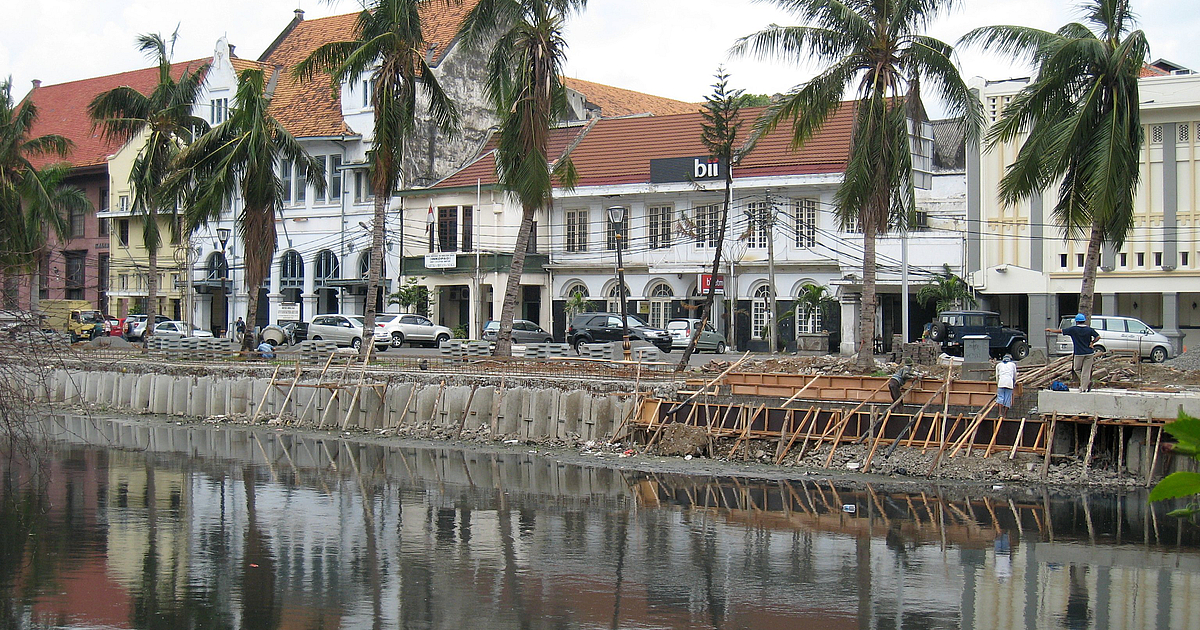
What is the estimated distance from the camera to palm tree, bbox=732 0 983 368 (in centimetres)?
2416

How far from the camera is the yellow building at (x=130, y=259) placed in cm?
6034

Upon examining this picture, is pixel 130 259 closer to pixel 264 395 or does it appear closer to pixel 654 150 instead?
pixel 654 150

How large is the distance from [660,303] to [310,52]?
67.3 ft

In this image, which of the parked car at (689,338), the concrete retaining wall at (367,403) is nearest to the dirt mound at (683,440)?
the concrete retaining wall at (367,403)

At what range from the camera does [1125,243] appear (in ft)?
145

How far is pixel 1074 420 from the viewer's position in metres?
19.7

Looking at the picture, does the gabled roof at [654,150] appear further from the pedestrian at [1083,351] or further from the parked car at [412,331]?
the pedestrian at [1083,351]

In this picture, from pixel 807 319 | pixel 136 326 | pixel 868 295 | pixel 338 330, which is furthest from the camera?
pixel 136 326

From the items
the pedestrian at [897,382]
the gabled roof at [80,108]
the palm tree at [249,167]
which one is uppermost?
the gabled roof at [80,108]

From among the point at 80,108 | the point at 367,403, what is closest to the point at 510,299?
the point at 367,403

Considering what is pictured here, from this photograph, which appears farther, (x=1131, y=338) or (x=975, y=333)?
(x=975, y=333)

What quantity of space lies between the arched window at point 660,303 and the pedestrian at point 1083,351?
28.0 m

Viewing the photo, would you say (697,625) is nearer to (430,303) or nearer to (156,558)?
(156,558)

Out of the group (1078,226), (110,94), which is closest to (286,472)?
(1078,226)
